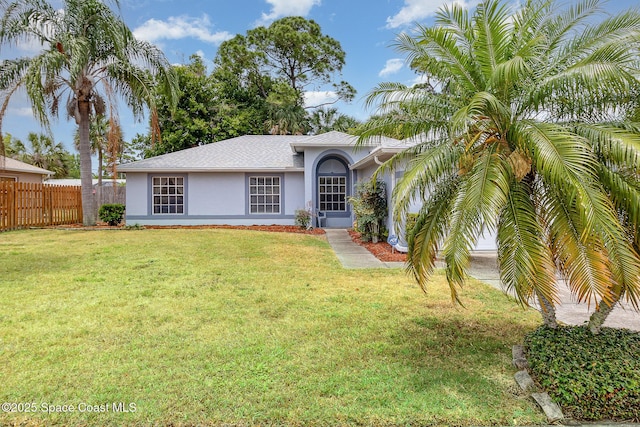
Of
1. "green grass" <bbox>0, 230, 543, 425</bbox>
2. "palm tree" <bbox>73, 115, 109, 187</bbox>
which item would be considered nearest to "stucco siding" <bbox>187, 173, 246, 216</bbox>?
"green grass" <bbox>0, 230, 543, 425</bbox>

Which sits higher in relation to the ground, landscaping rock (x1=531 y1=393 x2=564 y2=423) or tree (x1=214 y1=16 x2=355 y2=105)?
tree (x1=214 y1=16 x2=355 y2=105)

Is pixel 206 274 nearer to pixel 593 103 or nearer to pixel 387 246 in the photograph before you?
pixel 387 246

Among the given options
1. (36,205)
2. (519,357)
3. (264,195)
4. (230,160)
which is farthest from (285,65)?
(519,357)

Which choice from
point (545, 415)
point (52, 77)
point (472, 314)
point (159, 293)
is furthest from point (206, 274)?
point (52, 77)

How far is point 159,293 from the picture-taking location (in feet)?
22.4

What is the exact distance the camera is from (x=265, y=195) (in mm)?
18328

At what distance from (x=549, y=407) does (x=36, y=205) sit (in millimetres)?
20652

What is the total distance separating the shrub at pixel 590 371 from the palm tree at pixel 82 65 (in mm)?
17060

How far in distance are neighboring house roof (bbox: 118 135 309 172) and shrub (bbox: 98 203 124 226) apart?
1849 millimetres

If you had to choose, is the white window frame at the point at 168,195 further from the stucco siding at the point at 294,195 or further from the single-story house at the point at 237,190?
the stucco siding at the point at 294,195

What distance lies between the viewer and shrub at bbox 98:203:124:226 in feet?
57.2

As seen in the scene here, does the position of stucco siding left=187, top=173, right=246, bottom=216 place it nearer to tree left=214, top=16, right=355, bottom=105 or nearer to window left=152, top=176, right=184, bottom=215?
window left=152, top=176, right=184, bottom=215

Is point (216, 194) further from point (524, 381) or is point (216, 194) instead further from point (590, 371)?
point (590, 371)

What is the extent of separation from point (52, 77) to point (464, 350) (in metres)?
18.0
